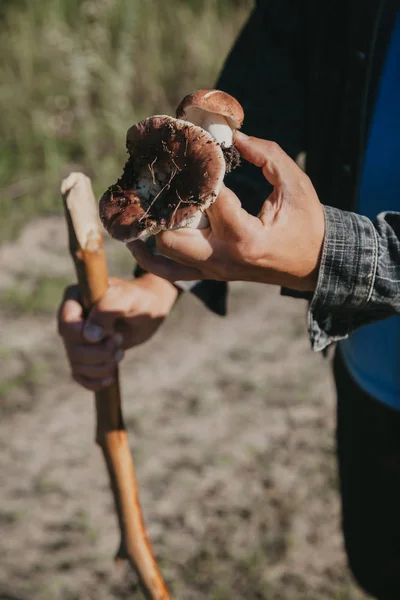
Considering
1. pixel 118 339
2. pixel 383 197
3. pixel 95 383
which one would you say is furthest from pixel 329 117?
pixel 95 383

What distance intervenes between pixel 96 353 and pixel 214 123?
649mm

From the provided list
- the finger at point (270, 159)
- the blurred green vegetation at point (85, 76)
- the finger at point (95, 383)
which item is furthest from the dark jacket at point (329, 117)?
the blurred green vegetation at point (85, 76)

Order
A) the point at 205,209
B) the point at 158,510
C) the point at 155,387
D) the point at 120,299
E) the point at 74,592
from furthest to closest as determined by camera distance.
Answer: the point at 155,387 → the point at 158,510 → the point at 74,592 → the point at 120,299 → the point at 205,209

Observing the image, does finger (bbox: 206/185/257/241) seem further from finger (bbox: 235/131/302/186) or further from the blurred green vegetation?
the blurred green vegetation

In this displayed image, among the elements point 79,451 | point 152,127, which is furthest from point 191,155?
point 79,451

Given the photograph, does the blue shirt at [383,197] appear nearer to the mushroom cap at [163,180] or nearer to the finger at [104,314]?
the mushroom cap at [163,180]

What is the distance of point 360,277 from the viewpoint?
1.18 meters

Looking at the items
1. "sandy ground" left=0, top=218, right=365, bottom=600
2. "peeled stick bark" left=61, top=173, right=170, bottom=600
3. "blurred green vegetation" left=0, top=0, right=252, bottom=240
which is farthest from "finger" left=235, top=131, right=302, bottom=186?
"blurred green vegetation" left=0, top=0, right=252, bottom=240

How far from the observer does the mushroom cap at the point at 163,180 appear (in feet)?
3.34

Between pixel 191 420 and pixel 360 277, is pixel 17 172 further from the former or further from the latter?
pixel 360 277

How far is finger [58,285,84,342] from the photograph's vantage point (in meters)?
1.52

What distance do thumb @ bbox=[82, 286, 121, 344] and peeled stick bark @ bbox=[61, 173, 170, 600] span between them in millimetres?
19

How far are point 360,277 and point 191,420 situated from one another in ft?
5.59

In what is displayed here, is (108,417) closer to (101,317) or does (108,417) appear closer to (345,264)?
(101,317)
